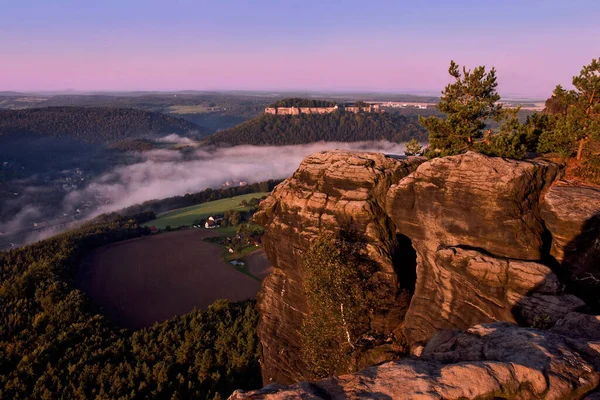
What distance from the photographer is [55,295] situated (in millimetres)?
51594

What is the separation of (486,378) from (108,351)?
40.1 meters

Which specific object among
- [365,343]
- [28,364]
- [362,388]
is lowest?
[28,364]

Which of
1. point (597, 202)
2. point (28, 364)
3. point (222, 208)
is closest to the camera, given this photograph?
point (597, 202)

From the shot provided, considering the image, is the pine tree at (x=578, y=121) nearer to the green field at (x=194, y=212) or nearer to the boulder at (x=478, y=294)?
the boulder at (x=478, y=294)

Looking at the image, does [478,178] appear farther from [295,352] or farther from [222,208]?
[222,208]

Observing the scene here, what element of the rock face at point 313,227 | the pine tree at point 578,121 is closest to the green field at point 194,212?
the rock face at point 313,227

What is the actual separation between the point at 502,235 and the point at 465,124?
351 inches

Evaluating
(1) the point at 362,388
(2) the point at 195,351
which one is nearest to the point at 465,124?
(1) the point at 362,388

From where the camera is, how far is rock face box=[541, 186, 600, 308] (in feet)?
55.5

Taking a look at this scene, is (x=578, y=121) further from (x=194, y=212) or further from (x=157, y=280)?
(x=194, y=212)

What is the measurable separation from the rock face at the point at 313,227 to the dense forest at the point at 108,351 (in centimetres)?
802

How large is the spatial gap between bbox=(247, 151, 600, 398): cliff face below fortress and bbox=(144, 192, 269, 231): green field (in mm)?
91332

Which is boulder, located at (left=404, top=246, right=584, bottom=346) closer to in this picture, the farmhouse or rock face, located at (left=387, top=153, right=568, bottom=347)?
rock face, located at (left=387, top=153, right=568, bottom=347)

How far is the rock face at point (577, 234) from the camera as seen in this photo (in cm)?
1692
